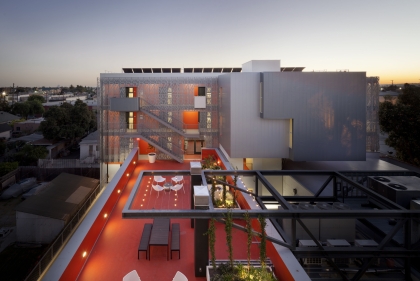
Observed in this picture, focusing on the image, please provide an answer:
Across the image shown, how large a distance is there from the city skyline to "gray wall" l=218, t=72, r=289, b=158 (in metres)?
12.8

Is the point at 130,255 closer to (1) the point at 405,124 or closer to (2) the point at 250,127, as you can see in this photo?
(2) the point at 250,127

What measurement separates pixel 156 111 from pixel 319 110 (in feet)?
48.8

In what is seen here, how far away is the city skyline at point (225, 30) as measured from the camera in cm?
2667

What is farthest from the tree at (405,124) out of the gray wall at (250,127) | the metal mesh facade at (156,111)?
the metal mesh facade at (156,111)

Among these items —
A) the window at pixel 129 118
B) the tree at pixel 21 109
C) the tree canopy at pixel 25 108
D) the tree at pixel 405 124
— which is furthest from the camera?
the tree canopy at pixel 25 108

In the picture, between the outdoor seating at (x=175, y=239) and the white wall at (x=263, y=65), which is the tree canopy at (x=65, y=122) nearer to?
the white wall at (x=263, y=65)

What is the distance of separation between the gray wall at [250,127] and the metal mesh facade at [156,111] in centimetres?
641

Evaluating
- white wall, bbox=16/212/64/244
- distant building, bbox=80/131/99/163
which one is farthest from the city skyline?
white wall, bbox=16/212/64/244

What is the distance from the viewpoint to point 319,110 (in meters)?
18.1

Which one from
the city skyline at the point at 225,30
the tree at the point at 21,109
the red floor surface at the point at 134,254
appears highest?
the city skyline at the point at 225,30

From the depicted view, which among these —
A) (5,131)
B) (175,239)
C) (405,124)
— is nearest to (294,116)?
(175,239)

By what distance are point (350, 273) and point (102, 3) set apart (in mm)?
34528

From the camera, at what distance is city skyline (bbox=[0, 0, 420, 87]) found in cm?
2667

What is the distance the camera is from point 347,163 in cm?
2111
